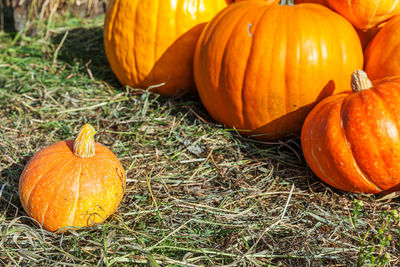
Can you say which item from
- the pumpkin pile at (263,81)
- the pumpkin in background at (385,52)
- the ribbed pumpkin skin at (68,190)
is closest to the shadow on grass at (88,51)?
the pumpkin pile at (263,81)

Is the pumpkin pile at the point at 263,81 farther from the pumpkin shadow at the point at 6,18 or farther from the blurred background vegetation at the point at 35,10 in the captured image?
the pumpkin shadow at the point at 6,18

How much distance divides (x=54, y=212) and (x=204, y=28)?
168cm

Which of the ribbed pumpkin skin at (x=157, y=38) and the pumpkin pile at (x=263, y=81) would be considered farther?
the ribbed pumpkin skin at (x=157, y=38)

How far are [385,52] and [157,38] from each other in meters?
1.56

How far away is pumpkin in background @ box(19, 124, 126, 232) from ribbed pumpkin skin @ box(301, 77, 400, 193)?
114 cm

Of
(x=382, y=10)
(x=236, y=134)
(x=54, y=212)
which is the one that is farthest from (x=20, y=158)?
(x=382, y=10)

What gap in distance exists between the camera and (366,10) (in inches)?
118

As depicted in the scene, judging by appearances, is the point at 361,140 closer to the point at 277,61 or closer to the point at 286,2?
the point at 277,61

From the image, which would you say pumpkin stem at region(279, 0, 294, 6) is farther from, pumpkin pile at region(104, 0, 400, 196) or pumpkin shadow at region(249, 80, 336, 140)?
pumpkin shadow at region(249, 80, 336, 140)

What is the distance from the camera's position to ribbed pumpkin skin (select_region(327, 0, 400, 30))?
2.97 meters

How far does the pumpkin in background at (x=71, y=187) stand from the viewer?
2.33m

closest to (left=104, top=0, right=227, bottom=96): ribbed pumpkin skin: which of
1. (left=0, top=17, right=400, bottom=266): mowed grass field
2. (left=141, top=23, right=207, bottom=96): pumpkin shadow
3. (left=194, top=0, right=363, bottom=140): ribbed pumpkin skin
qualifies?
(left=141, top=23, right=207, bottom=96): pumpkin shadow

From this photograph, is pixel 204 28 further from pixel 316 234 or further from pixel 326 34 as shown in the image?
pixel 316 234

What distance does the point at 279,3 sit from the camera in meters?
3.14
